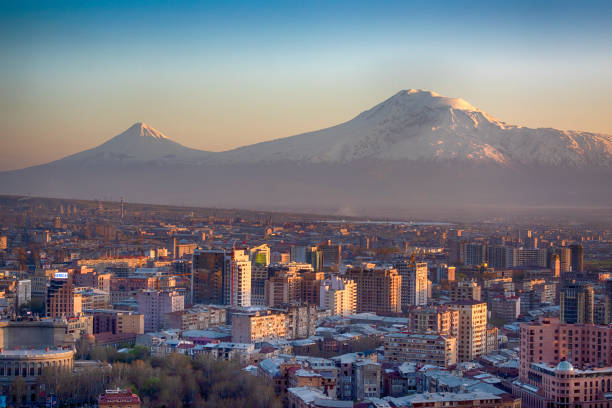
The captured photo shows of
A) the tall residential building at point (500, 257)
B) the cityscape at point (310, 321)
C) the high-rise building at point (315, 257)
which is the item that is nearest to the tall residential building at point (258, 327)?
the cityscape at point (310, 321)

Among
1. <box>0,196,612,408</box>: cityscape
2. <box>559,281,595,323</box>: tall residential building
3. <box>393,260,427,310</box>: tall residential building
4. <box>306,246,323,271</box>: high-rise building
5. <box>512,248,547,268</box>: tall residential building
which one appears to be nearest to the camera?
<box>0,196,612,408</box>: cityscape

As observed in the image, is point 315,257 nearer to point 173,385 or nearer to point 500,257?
point 500,257

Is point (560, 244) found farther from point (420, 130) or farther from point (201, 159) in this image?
point (201, 159)

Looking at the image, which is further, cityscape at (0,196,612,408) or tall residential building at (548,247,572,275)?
tall residential building at (548,247,572,275)

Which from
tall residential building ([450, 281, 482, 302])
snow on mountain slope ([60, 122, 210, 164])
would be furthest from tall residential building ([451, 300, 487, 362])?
snow on mountain slope ([60, 122, 210, 164])

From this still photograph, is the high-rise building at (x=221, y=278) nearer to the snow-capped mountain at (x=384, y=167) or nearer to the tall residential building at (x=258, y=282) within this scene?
the tall residential building at (x=258, y=282)

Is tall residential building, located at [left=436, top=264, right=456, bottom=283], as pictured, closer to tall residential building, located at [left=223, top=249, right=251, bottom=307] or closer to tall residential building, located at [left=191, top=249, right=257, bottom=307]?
tall residential building, located at [left=191, top=249, right=257, bottom=307]

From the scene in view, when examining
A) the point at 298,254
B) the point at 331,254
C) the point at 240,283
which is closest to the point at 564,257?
the point at 331,254
